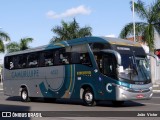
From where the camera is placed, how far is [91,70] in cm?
1862

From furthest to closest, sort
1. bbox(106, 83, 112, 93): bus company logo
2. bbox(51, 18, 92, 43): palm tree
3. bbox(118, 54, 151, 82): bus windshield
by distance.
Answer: bbox(51, 18, 92, 43): palm tree → bbox(106, 83, 112, 93): bus company logo → bbox(118, 54, 151, 82): bus windshield

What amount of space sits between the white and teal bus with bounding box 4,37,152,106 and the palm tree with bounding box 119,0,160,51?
57.5 ft

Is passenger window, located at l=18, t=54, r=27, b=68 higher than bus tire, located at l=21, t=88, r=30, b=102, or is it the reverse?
passenger window, located at l=18, t=54, r=27, b=68

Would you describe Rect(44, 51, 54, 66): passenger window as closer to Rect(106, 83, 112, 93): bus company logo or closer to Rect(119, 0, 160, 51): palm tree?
Rect(106, 83, 112, 93): bus company logo

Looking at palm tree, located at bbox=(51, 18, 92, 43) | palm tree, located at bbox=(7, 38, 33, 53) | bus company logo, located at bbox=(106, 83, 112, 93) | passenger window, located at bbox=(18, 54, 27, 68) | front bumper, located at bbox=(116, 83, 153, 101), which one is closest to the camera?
front bumper, located at bbox=(116, 83, 153, 101)

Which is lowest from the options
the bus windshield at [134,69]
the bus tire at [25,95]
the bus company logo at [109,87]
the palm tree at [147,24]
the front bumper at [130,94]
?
the bus tire at [25,95]

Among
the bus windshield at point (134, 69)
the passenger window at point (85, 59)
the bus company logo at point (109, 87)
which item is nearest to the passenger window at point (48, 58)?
the passenger window at point (85, 59)

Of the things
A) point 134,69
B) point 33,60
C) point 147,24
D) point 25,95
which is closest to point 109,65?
point 134,69

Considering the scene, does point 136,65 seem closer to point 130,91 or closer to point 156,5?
point 130,91

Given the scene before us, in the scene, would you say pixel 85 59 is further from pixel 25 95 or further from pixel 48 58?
pixel 25 95

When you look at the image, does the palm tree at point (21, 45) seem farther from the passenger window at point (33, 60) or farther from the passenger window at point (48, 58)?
the passenger window at point (48, 58)

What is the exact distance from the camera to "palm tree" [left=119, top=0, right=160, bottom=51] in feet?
126

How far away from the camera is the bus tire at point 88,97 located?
18781mm

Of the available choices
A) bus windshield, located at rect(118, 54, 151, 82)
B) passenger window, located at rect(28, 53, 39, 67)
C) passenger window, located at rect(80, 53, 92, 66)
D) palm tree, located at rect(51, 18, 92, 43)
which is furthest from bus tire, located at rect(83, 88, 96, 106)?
palm tree, located at rect(51, 18, 92, 43)
